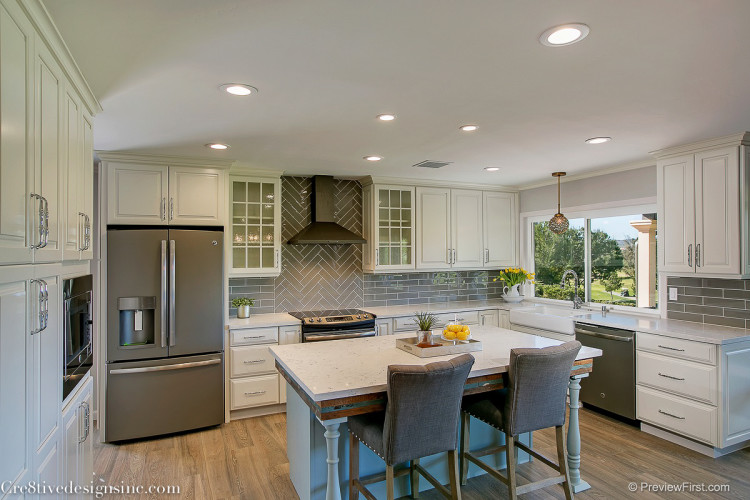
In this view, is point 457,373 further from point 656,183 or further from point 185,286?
point 656,183

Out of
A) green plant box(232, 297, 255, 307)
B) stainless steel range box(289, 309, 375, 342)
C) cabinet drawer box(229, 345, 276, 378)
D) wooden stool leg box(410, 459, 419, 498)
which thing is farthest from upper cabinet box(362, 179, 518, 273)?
wooden stool leg box(410, 459, 419, 498)

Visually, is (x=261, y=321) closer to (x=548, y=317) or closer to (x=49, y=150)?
(x=49, y=150)

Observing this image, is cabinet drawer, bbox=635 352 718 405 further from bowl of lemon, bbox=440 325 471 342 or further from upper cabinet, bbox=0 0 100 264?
upper cabinet, bbox=0 0 100 264

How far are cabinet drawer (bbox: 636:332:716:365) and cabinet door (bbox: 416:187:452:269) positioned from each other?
7.39 ft

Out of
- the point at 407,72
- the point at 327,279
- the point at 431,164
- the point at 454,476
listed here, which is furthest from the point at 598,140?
the point at 327,279

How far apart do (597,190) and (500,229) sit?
1288 millimetres

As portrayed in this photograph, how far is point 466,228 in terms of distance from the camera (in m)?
5.43

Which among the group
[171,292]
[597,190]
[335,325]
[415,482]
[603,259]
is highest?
[597,190]

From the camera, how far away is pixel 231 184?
4371 mm

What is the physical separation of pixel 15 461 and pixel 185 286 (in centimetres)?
248

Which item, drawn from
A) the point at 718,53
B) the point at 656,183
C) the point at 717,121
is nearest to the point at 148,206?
the point at 718,53

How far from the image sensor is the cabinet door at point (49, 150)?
5.02 feet

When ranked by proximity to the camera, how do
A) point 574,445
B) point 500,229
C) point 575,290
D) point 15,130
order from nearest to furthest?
1. point 15,130
2. point 574,445
3. point 575,290
4. point 500,229

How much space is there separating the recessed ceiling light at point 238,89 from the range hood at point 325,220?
2423 mm
